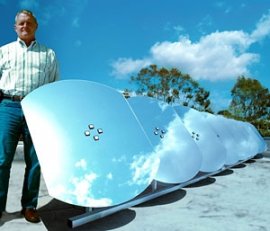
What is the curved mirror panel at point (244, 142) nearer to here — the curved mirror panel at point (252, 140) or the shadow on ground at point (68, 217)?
the curved mirror panel at point (252, 140)

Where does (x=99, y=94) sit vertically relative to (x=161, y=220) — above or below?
above

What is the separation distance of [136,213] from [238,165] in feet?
12.3

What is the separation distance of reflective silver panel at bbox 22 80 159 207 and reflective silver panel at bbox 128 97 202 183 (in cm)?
70

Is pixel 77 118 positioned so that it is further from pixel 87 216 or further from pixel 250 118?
pixel 250 118

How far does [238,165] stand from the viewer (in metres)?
6.21

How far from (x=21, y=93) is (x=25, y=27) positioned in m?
0.49

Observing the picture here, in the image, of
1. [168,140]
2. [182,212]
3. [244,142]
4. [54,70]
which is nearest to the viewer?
[54,70]

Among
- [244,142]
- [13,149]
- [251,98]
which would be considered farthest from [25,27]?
[251,98]

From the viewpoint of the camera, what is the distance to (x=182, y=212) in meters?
3.07

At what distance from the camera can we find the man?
7.79ft

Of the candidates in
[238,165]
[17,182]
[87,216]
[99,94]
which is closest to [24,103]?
[99,94]

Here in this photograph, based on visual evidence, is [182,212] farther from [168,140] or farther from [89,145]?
[89,145]

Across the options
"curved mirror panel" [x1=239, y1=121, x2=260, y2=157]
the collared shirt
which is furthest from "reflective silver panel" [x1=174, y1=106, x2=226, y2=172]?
the collared shirt

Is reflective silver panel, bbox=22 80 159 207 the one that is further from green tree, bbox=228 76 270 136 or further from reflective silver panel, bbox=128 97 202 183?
green tree, bbox=228 76 270 136
